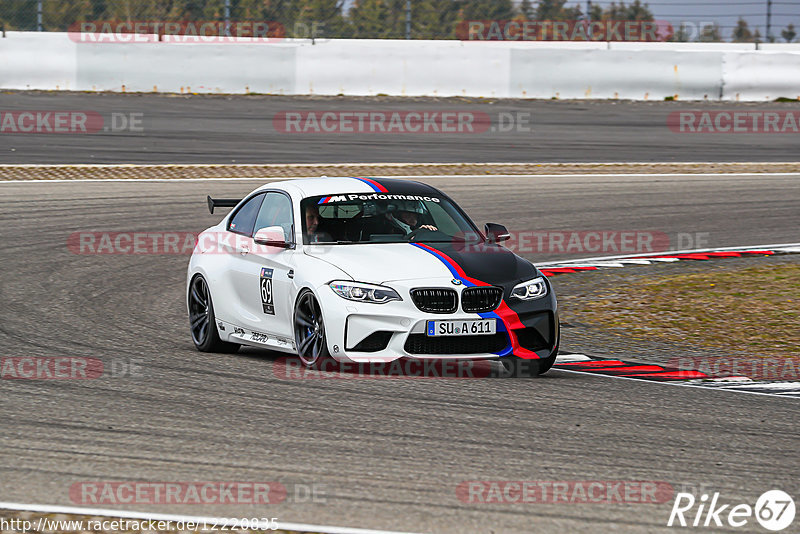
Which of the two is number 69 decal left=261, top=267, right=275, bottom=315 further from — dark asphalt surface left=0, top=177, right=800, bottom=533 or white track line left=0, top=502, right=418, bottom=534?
white track line left=0, top=502, right=418, bottom=534

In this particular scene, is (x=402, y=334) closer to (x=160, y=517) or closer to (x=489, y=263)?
(x=489, y=263)

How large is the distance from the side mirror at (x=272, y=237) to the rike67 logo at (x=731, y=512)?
12.9 feet

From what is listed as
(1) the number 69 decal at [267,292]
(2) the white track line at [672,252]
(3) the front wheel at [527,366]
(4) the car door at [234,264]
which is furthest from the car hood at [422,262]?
(2) the white track line at [672,252]

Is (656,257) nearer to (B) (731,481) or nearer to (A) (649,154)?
(A) (649,154)

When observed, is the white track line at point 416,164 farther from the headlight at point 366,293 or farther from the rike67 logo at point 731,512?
the rike67 logo at point 731,512

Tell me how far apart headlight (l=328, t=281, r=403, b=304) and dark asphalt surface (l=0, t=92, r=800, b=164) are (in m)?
12.2

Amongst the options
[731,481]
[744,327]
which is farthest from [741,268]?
[731,481]

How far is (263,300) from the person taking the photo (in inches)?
340

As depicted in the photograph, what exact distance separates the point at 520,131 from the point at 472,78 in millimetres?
2661

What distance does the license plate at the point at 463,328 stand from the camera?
763cm

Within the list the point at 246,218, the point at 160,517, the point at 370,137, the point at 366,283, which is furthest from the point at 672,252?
the point at 160,517

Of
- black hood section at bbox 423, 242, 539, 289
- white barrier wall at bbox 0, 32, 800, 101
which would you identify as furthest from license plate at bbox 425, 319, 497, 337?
white barrier wall at bbox 0, 32, 800, 101

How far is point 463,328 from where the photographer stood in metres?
7.66

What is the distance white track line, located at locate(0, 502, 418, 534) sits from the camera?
186 inches
